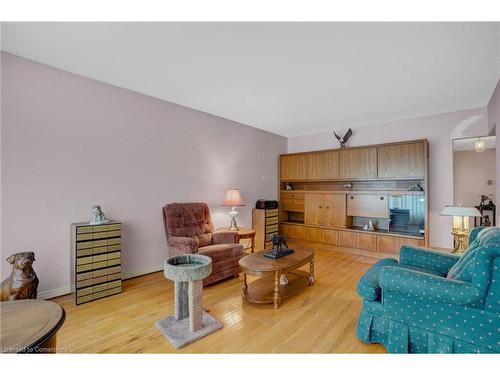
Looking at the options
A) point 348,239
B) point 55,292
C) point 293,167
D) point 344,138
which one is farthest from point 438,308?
point 293,167

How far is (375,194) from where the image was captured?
4.32 metres

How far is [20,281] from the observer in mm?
2037

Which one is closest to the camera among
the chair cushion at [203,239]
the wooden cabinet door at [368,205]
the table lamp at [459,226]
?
the table lamp at [459,226]

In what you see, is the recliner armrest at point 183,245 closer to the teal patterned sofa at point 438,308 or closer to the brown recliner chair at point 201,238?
the brown recliner chair at point 201,238

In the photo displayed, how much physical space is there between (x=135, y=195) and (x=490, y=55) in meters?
4.18

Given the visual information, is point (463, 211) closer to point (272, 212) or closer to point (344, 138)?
point (344, 138)

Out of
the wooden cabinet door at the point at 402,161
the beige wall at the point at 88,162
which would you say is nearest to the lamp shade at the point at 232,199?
the beige wall at the point at 88,162

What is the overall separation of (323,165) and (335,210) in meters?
0.98

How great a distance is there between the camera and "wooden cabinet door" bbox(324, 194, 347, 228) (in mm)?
4551

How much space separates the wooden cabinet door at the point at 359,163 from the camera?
14.2ft

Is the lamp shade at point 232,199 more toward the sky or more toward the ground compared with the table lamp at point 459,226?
more toward the sky

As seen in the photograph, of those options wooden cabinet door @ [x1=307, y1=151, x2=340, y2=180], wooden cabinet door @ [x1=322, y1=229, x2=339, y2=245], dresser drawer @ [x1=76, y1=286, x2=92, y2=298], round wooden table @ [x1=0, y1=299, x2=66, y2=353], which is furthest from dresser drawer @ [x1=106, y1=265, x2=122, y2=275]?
wooden cabinet door @ [x1=307, y1=151, x2=340, y2=180]

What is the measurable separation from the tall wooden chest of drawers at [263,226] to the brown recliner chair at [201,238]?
1.29 m

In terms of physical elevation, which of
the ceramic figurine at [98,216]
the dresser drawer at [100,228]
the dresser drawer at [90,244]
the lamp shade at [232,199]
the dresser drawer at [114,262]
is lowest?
the dresser drawer at [114,262]
